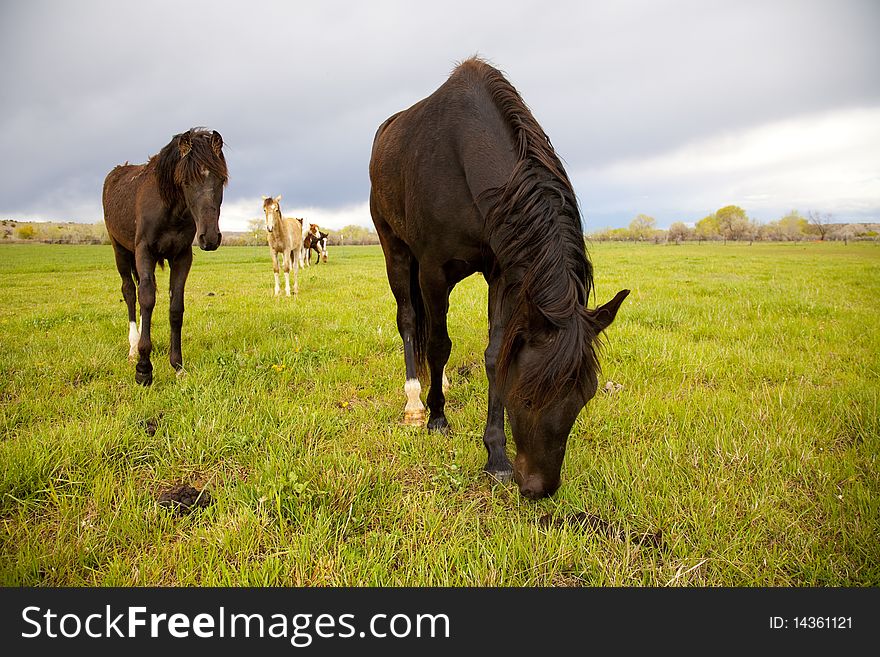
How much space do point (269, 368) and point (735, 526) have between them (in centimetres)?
418

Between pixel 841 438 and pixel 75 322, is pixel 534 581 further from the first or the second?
pixel 75 322

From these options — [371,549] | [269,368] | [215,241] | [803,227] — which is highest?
[803,227]

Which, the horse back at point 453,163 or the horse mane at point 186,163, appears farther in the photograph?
the horse mane at point 186,163

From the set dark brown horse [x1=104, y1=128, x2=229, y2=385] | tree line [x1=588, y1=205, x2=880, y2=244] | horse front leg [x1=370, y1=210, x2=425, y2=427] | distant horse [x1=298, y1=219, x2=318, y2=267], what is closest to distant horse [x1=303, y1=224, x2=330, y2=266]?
distant horse [x1=298, y1=219, x2=318, y2=267]

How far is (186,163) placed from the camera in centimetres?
430

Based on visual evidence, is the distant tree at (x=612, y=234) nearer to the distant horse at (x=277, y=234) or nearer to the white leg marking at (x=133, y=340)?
the distant horse at (x=277, y=234)

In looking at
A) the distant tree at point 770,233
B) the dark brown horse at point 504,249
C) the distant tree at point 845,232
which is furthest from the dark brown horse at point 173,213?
the distant tree at point 770,233

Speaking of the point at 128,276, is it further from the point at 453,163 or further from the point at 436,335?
the point at 453,163

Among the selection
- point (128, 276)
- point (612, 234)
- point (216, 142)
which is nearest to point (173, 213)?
point (216, 142)

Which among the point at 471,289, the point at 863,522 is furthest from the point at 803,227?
the point at 863,522

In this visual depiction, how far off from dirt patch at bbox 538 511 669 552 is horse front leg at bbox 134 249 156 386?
161 inches

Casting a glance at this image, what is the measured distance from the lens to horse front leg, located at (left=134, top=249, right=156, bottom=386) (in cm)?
436

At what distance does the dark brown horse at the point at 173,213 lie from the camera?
14.1 feet

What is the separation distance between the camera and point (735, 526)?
2217 mm
